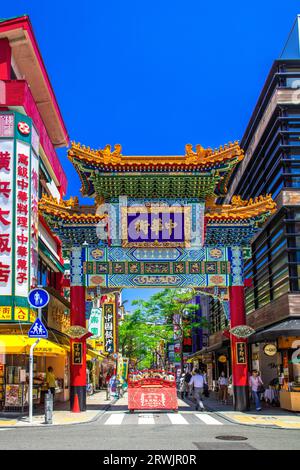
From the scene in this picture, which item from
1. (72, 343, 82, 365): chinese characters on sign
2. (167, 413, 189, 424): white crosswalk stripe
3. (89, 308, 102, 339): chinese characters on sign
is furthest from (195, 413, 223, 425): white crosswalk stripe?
(89, 308, 102, 339): chinese characters on sign

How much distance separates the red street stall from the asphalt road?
8.71ft

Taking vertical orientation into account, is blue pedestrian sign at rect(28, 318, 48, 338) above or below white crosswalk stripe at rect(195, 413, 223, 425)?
above

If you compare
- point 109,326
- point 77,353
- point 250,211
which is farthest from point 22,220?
point 109,326

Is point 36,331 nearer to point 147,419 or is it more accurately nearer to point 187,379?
point 147,419

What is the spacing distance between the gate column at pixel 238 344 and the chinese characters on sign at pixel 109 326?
81.3 feet

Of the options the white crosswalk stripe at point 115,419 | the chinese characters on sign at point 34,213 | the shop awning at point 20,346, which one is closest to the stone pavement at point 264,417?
the white crosswalk stripe at point 115,419

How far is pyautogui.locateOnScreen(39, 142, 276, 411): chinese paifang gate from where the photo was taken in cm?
2311

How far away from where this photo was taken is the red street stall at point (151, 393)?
22250mm

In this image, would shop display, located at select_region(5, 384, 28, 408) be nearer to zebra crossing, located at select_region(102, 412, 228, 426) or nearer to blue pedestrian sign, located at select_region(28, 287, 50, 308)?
zebra crossing, located at select_region(102, 412, 228, 426)

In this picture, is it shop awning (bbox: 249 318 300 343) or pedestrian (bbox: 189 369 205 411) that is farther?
pedestrian (bbox: 189 369 205 411)

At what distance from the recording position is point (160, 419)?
1942 cm

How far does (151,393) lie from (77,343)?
3.58 meters

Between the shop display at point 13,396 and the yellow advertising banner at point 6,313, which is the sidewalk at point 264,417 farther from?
the yellow advertising banner at point 6,313
